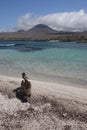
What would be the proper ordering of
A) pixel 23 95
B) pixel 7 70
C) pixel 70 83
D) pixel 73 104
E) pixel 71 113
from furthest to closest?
pixel 7 70
pixel 70 83
pixel 23 95
pixel 73 104
pixel 71 113

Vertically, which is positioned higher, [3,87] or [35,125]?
[3,87]

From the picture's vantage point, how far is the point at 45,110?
29.9 feet

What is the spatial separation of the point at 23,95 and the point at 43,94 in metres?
1.04

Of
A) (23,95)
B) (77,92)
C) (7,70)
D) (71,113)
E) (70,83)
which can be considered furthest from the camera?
(7,70)

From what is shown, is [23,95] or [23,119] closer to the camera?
[23,119]

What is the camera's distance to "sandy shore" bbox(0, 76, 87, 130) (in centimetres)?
794

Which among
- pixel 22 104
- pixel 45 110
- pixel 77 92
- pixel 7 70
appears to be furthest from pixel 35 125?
pixel 7 70

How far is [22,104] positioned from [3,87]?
115 inches

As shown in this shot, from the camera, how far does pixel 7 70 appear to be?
64.8ft

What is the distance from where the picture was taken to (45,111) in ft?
29.5

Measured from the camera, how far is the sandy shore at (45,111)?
794 cm

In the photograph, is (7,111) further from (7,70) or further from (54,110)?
(7,70)

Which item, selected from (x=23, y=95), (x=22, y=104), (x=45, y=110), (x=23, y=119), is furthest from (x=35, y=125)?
(x=23, y=95)

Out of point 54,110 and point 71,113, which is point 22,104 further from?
point 71,113
